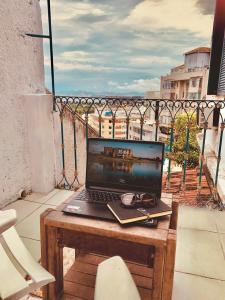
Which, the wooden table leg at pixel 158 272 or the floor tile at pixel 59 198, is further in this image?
the floor tile at pixel 59 198

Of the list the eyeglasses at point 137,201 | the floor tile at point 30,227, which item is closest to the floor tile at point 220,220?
the eyeglasses at point 137,201

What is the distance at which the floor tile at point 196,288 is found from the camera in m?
1.36

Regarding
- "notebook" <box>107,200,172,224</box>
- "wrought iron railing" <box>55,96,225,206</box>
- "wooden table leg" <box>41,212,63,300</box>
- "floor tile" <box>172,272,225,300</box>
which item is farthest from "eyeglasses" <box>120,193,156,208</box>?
"wrought iron railing" <box>55,96,225,206</box>

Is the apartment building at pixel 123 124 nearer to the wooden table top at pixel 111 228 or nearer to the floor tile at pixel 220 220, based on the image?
the floor tile at pixel 220 220

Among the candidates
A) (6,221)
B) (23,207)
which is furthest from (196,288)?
(23,207)

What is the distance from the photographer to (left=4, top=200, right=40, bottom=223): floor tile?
2.21 m

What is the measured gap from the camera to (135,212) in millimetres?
1071

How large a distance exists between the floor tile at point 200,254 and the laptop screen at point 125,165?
27.3 inches

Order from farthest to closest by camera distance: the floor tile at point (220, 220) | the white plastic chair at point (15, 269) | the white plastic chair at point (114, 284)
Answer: the floor tile at point (220, 220)
the white plastic chair at point (15, 269)
the white plastic chair at point (114, 284)

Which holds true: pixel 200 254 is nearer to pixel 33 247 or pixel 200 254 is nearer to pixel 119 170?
pixel 119 170

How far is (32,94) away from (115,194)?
1.65m

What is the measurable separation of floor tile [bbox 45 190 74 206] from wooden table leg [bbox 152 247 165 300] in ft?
Result: 5.10

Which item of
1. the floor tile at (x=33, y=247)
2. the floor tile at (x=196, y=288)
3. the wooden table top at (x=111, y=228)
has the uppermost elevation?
the wooden table top at (x=111, y=228)

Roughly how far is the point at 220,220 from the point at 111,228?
156 centimetres
